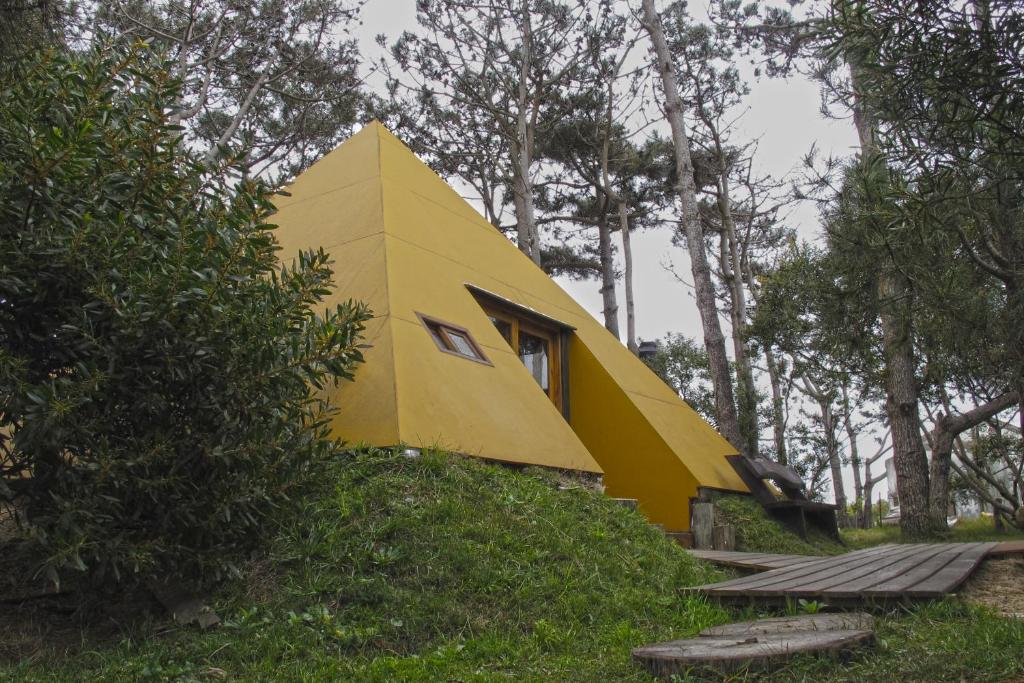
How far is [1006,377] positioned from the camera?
9.09 meters

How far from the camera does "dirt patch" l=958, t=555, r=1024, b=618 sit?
4.10m

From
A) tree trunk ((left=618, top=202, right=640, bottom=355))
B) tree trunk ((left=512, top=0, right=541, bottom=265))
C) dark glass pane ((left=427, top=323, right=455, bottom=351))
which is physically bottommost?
dark glass pane ((left=427, top=323, right=455, bottom=351))

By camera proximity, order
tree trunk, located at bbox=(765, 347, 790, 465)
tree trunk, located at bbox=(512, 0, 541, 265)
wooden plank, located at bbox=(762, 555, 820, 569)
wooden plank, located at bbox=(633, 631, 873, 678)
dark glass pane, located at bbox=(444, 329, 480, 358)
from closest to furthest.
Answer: wooden plank, located at bbox=(633, 631, 873, 678), wooden plank, located at bbox=(762, 555, 820, 569), dark glass pane, located at bbox=(444, 329, 480, 358), tree trunk, located at bbox=(765, 347, 790, 465), tree trunk, located at bbox=(512, 0, 541, 265)

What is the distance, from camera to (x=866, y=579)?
437 centimetres

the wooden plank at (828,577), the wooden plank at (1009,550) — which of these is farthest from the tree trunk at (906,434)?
the wooden plank at (1009,550)

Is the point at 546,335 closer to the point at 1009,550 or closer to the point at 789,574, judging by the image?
the point at 789,574

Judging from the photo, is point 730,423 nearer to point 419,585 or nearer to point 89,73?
point 419,585

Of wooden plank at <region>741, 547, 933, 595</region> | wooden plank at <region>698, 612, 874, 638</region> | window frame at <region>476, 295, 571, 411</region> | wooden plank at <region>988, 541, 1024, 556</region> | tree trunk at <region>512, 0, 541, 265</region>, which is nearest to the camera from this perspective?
wooden plank at <region>698, 612, 874, 638</region>

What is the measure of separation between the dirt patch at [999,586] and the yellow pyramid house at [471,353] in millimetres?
3265

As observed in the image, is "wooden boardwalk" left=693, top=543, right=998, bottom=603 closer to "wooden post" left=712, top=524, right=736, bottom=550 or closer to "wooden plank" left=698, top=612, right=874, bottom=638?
"wooden plank" left=698, top=612, right=874, bottom=638

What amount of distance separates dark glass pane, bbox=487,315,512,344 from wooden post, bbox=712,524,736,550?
289 centimetres

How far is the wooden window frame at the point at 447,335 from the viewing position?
7.21 metres

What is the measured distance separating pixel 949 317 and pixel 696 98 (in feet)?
47.7

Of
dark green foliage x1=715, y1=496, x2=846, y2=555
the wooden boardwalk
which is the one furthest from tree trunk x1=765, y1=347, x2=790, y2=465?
the wooden boardwalk
